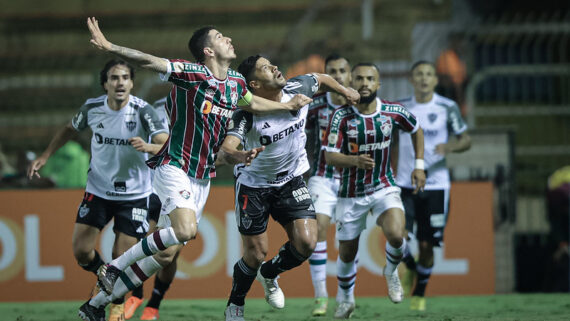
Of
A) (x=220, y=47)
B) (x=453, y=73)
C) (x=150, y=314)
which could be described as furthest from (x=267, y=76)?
(x=453, y=73)

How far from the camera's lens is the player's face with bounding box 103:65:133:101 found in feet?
25.6

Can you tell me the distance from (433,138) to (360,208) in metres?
1.95

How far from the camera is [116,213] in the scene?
7891 millimetres

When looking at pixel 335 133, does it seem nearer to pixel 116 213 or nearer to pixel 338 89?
pixel 338 89

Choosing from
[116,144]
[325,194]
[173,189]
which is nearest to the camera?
[173,189]

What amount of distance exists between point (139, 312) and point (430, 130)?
3.65 meters

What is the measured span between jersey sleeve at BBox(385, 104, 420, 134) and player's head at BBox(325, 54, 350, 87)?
911mm

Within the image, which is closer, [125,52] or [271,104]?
[125,52]

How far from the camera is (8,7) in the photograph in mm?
18438

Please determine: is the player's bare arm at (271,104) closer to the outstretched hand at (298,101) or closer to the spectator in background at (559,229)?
the outstretched hand at (298,101)

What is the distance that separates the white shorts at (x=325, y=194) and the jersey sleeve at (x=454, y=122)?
5.50ft

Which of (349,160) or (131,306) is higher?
(349,160)

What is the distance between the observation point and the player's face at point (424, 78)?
957cm

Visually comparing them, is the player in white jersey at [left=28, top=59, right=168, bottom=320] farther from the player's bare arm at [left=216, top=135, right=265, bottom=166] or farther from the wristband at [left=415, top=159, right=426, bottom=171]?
the wristband at [left=415, top=159, right=426, bottom=171]
